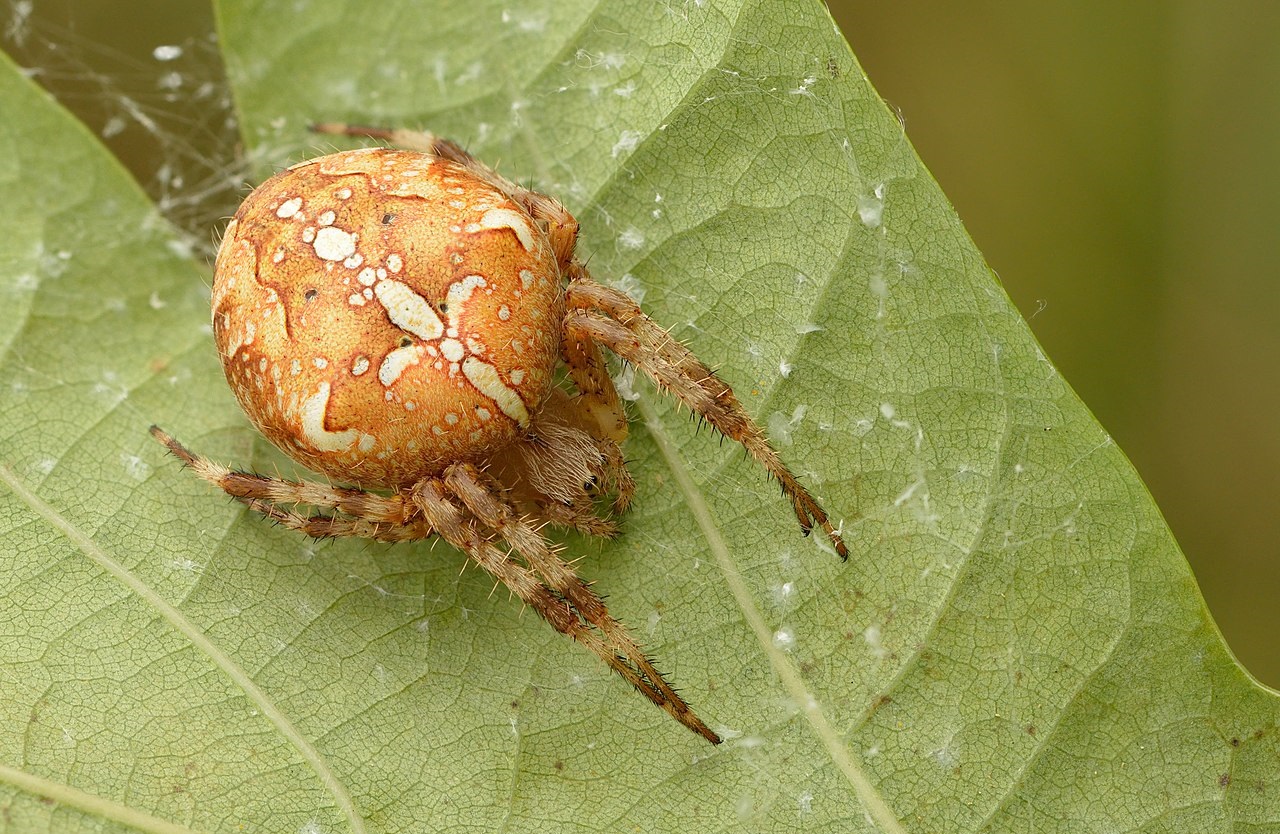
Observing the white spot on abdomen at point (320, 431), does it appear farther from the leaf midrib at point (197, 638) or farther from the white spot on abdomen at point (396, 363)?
the leaf midrib at point (197, 638)

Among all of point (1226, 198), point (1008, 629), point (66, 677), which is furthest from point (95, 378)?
point (1226, 198)

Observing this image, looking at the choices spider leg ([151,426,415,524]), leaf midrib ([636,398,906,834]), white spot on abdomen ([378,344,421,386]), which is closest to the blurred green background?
spider leg ([151,426,415,524])

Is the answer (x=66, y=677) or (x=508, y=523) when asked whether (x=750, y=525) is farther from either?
(x=66, y=677)

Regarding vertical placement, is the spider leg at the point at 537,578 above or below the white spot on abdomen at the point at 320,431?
below

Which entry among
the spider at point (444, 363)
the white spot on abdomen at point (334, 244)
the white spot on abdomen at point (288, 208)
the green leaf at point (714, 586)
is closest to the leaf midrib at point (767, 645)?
the green leaf at point (714, 586)

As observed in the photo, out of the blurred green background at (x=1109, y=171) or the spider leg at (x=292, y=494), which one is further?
the blurred green background at (x=1109, y=171)

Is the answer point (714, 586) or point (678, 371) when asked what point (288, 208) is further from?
point (714, 586)

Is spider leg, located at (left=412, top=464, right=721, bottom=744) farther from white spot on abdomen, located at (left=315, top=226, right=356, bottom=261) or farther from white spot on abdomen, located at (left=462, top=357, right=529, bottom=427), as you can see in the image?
white spot on abdomen, located at (left=315, top=226, right=356, bottom=261)
